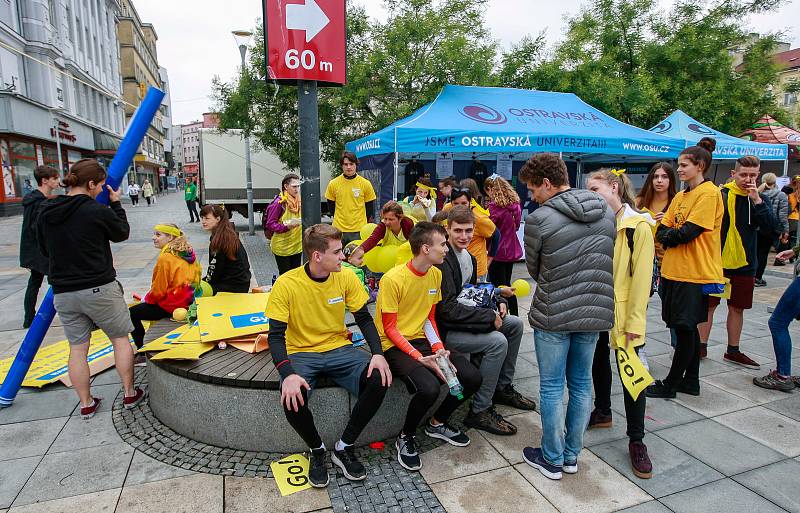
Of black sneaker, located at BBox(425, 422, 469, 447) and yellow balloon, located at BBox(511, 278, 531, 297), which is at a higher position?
yellow balloon, located at BBox(511, 278, 531, 297)

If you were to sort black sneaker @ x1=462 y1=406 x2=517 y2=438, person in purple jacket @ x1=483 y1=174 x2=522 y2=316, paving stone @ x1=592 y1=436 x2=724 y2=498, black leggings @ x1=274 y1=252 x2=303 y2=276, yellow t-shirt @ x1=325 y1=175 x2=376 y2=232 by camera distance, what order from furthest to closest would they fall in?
yellow t-shirt @ x1=325 y1=175 x2=376 y2=232 < black leggings @ x1=274 y1=252 x2=303 y2=276 < person in purple jacket @ x1=483 y1=174 x2=522 y2=316 < black sneaker @ x1=462 y1=406 x2=517 y2=438 < paving stone @ x1=592 y1=436 x2=724 y2=498

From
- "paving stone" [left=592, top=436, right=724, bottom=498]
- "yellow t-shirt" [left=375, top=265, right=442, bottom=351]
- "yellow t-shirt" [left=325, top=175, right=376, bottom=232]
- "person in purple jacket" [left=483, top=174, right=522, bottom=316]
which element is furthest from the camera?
"yellow t-shirt" [left=325, top=175, right=376, bottom=232]

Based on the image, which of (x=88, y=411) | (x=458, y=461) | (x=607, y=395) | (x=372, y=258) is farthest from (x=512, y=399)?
(x=88, y=411)

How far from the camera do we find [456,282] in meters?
3.44

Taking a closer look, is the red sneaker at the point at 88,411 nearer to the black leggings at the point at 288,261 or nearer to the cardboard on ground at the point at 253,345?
the cardboard on ground at the point at 253,345

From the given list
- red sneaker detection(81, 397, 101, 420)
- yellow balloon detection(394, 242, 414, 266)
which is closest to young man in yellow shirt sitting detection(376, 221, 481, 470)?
yellow balloon detection(394, 242, 414, 266)

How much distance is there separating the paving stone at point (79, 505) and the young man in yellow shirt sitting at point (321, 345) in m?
1.02

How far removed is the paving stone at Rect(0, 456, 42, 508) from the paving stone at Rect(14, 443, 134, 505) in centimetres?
4

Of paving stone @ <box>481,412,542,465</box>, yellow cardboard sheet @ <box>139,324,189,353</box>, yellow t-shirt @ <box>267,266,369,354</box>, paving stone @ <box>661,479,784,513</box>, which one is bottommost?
paving stone @ <box>481,412,542,465</box>

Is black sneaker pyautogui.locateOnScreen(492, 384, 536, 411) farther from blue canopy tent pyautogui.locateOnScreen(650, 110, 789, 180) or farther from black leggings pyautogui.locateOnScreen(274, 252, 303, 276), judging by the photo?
blue canopy tent pyautogui.locateOnScreen(650, 110, 789, 180)

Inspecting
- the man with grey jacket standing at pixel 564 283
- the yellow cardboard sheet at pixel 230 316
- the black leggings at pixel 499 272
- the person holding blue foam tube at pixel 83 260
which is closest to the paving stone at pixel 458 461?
the man with grey jacket standing at pixel 564 283

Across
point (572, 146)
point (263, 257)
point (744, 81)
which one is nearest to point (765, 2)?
point (744, 81)

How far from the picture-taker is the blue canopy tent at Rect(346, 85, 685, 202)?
8335 mm

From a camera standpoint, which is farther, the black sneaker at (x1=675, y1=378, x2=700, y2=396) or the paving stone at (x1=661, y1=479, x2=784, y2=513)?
the black sneaker at (x1=675, y1=378, x2=700, y2=396)
